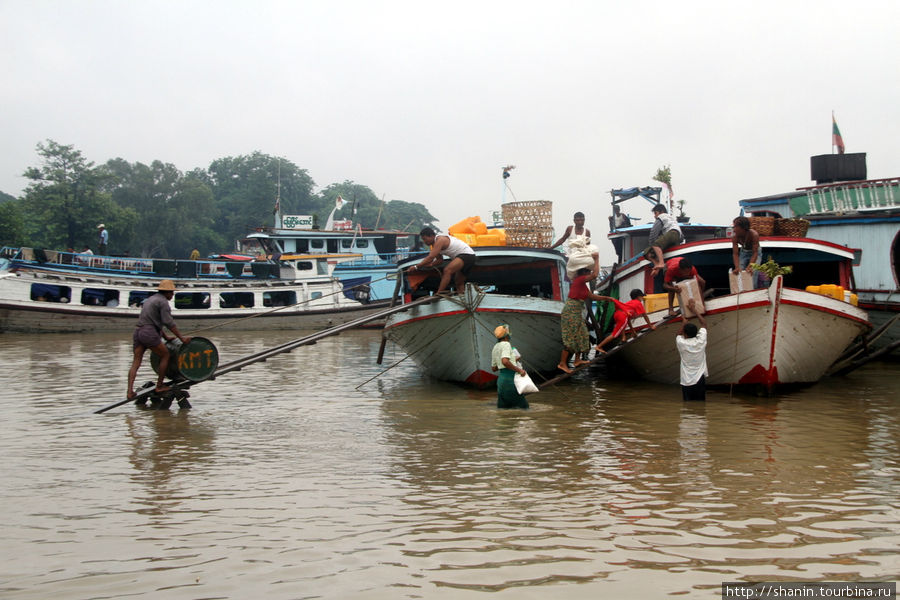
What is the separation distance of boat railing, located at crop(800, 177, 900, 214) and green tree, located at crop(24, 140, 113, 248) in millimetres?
49256

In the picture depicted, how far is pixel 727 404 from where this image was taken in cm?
1077

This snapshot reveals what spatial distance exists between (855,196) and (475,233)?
32.9ft

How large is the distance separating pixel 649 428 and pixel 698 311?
2.98 meters

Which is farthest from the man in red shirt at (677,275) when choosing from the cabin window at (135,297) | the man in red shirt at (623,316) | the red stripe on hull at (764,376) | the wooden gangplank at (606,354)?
the cabin window at (135,297)

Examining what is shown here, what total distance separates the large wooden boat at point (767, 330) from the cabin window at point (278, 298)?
21.3 meters

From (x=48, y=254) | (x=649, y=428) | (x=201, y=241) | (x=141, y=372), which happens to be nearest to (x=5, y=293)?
(x=48, y=254)

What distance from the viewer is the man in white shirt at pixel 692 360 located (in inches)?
420

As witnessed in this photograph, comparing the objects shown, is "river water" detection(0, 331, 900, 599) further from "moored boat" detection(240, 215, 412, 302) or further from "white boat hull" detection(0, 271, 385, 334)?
"moored boat" detection(240, 215, 412, 302)

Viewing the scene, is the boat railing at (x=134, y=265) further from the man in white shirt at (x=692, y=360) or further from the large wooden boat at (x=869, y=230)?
the man in white shirt at (x=692, y=360)

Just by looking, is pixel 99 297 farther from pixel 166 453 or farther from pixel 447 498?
pixel 447 498

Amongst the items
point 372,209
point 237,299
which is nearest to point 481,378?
point 237,299

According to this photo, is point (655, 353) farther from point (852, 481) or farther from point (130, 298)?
point (130, 298)

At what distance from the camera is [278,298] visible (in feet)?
107

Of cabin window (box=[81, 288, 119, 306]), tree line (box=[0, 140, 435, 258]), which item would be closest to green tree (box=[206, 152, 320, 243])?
tree line (box=[0, 140, 435, 258])
